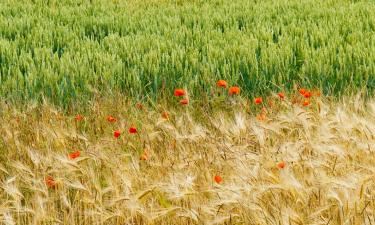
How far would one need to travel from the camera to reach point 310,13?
7.47m

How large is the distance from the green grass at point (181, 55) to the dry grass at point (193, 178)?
91cm

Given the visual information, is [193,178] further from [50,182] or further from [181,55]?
[181,55]

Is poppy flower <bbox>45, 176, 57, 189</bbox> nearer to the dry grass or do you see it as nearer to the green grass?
the dry grass

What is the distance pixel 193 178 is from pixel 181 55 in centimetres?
285

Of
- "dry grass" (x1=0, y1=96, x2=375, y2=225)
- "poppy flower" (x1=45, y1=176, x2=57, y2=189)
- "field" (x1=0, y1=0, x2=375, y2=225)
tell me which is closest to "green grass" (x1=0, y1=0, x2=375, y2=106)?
"field" (x1=0, y1=0, x2=375, y2=225)

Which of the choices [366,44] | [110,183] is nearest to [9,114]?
[110,183]

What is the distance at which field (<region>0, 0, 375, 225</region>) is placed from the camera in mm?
2473

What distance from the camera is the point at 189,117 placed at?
3492 millimetres

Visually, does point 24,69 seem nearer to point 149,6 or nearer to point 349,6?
Answer: point 149,6

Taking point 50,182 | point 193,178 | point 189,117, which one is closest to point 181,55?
point 189,117

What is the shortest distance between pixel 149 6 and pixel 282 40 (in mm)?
3150

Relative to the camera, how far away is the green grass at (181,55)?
15.9 ft

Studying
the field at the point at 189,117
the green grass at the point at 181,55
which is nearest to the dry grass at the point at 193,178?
the field at the point at 189,117

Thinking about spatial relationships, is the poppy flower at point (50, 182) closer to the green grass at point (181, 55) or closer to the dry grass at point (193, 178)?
the dry grass at point (193, 178)
